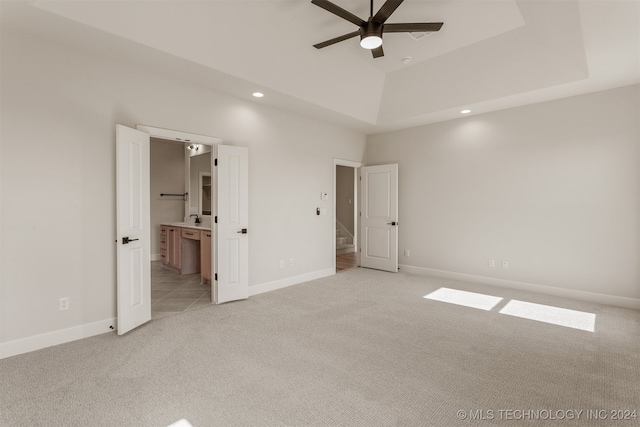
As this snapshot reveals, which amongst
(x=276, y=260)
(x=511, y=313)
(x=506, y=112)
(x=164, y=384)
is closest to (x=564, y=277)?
(x=511, y=313)

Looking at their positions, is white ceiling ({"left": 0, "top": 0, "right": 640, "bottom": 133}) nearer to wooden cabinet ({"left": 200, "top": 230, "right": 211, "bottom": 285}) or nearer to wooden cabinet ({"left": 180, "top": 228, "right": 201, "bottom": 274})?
wooden cabinet ({"left": 200, "top": 230, "right": 211, "bottom": 285})

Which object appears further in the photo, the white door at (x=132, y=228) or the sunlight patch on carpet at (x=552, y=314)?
the sunlight patch on carpet at (x=552, y=314)

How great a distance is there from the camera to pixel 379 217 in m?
6.38

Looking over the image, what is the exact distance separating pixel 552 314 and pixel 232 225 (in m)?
4.22

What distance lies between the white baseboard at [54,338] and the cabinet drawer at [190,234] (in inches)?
85.5

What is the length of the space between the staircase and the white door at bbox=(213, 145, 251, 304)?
443 cm

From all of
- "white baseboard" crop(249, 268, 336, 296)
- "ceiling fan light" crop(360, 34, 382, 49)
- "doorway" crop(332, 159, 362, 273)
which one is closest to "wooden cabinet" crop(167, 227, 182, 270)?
"white baseboard" crop(249, 268, 336, 296)

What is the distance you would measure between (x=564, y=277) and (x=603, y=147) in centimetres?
188

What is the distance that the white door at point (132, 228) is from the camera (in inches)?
125

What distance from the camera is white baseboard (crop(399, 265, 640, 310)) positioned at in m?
4.11

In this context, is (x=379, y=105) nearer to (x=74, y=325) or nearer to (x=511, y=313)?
(x=511, y=313)

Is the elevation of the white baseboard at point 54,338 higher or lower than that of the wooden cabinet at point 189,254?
lower

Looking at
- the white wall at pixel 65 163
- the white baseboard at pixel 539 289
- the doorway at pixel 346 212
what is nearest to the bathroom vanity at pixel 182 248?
the white wall at pixel 65 163

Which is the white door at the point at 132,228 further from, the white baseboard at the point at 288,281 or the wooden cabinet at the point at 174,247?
the wooden cabinet at the point at 174,247
